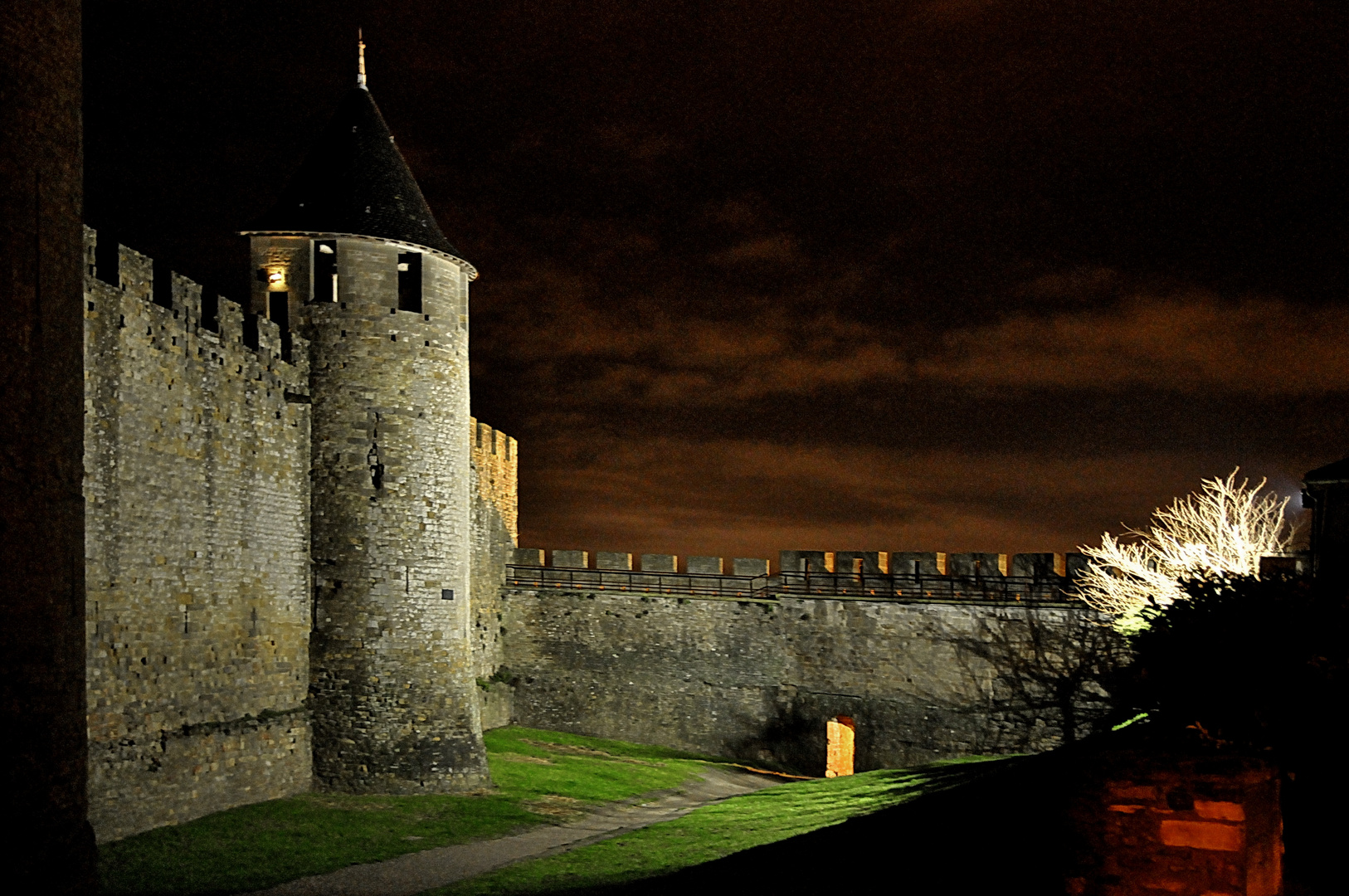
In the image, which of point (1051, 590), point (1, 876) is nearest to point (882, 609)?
point (1051, 590)

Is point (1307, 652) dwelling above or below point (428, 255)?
below

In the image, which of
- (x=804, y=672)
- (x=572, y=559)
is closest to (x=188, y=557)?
(x=572, y=559)

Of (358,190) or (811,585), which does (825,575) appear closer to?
(811,585)

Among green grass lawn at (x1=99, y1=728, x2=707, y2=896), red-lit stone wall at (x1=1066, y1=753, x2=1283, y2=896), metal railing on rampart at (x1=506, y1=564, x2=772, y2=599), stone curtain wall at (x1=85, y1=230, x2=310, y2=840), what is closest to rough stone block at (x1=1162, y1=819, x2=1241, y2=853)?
red-lit stone wall at (x1=1066, y1=753, x2=1283, y2=896)

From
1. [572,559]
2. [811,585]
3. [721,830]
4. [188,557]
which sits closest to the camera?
[188,557]

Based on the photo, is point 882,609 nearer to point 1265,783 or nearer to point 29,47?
point 1265,783

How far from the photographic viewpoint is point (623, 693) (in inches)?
971

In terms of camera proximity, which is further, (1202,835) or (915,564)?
(915,564)

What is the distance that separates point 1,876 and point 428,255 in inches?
509

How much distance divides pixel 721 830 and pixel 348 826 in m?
5.19

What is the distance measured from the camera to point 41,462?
7.07m

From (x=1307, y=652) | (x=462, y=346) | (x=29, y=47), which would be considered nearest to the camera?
(x=29, y=47)

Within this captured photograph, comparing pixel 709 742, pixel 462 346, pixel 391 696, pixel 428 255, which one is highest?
pixel 428 255

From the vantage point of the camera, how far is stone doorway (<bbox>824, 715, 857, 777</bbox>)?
75.0ft
